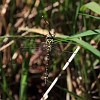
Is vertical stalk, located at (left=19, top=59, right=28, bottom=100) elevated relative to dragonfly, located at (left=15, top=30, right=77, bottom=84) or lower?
lower

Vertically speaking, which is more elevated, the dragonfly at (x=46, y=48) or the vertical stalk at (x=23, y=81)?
the dragonfly at (x=46, y=48)

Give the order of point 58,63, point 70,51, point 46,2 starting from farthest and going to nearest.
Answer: point 46,2
point 58,63
point 70,51

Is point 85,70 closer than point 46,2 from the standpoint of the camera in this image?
Yes

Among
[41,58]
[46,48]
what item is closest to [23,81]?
[46,48]

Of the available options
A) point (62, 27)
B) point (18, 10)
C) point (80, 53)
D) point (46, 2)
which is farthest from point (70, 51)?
point (18, 10)

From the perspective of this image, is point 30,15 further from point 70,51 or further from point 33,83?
point 70,51

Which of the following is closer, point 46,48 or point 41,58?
point 46,48

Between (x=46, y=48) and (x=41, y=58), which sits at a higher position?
(x=46, y=48)

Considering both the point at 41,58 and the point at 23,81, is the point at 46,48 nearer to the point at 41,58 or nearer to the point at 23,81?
the point at 23,81
